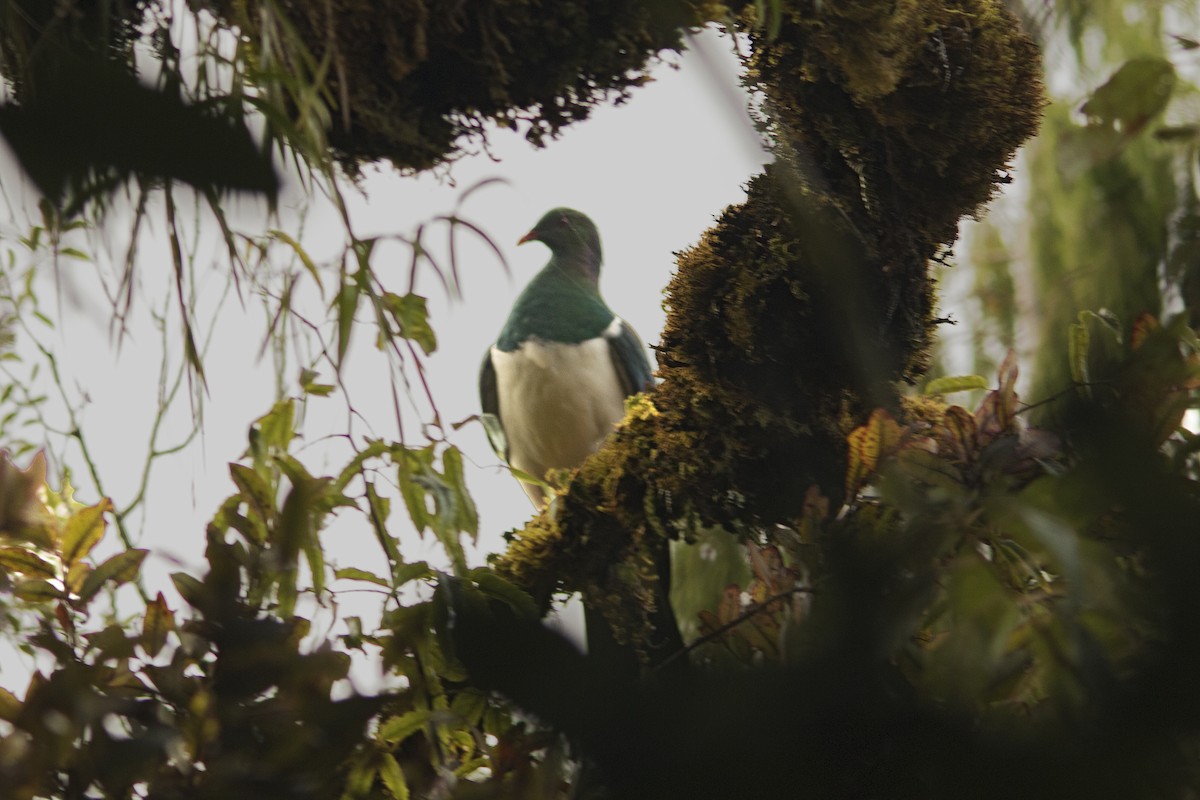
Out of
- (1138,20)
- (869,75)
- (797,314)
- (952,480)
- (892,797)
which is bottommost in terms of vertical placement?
(892,797)

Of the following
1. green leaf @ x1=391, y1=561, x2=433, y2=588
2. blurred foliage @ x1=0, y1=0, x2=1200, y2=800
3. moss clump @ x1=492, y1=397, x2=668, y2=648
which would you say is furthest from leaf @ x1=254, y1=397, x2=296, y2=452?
moss clump @ x1=492, y1=397, x2=668, y2=648

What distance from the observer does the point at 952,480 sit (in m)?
0.80

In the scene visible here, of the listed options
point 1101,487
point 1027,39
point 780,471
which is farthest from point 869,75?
point 1101,487

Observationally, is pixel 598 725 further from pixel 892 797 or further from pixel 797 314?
pixel 797 314

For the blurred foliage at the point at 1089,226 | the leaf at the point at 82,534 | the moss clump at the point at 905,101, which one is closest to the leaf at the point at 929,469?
the moss clump at the point at 905,101

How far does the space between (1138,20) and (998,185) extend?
1.59 m

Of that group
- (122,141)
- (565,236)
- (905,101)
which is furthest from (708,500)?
(565,236)

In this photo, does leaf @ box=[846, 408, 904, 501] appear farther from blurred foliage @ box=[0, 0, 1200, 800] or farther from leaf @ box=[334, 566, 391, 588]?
leaf @ box=[334, 566, 391, 588]

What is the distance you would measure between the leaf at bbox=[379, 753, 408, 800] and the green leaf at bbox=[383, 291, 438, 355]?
1.19 feet

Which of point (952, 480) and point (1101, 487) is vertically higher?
point (952, 480)

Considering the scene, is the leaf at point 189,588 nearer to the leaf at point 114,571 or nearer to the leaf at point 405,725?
the leaf at point 114,571

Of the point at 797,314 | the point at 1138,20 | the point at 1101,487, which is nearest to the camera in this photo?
the point at 1101,487

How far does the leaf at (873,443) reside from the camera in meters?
0.90

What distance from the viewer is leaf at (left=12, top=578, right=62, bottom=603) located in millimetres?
867
